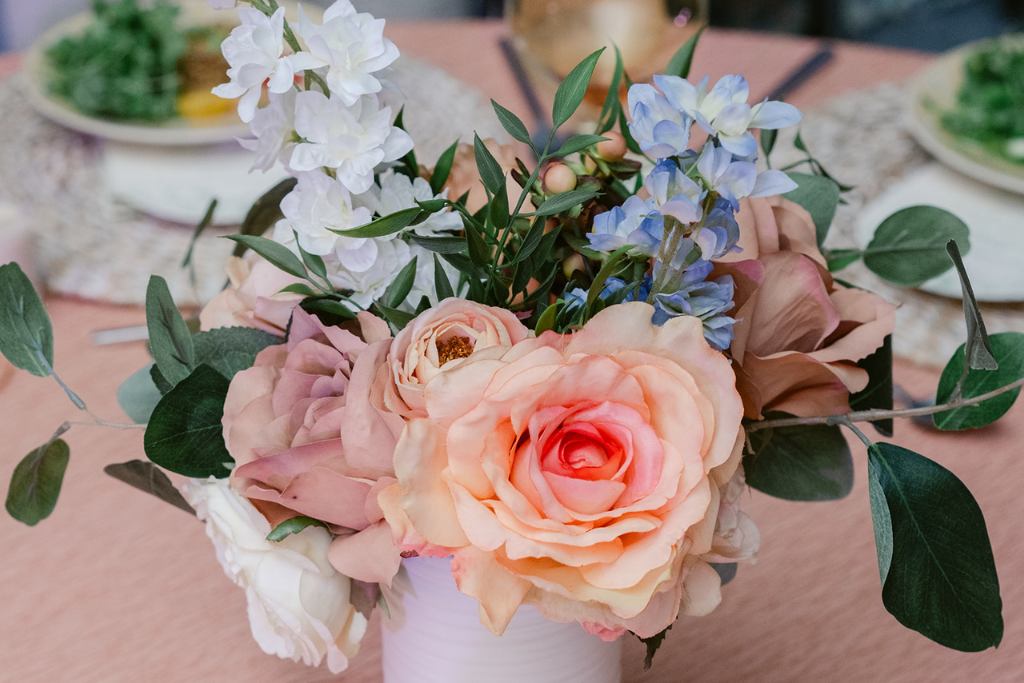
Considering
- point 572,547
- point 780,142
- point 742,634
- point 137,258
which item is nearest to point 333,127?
point 572,547

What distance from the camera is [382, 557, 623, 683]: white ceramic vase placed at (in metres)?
0.33

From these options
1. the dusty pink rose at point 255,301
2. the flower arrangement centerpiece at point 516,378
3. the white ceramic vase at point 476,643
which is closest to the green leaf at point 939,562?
the flower arrangement centerpiece at point 516,378

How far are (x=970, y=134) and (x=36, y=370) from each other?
31.6 inches

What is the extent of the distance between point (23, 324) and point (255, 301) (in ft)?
0.29

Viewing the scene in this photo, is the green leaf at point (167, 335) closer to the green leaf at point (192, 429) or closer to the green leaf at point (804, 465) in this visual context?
the green leaf at point (192, 429)

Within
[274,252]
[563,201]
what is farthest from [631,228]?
[274,252]

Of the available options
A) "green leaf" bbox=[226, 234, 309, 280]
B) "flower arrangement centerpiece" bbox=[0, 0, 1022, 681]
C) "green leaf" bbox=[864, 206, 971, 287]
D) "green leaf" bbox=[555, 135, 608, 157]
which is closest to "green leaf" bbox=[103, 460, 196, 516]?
"flower arrangement centerpiece" bbox=[0, 0, 1022, 681]

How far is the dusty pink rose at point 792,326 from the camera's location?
309 mm

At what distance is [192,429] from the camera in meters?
0.32

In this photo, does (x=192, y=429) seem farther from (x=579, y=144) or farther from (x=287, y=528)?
(x=579, y=144)

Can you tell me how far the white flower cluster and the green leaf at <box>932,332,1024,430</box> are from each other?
0.63 ft

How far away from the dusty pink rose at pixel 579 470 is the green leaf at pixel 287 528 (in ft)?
0.15

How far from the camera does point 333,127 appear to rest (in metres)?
0.29

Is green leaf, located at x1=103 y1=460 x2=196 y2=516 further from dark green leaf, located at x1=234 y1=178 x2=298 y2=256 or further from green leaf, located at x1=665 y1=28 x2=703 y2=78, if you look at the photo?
green leaf, located at x1=665 y1=28 x2=703 y2=78
